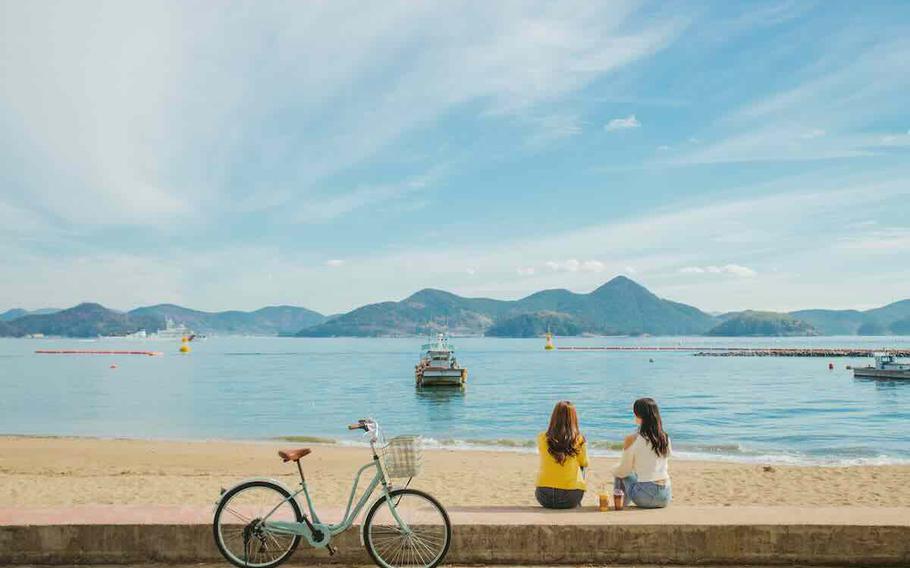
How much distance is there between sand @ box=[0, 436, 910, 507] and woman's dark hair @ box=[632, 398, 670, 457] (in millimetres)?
5336

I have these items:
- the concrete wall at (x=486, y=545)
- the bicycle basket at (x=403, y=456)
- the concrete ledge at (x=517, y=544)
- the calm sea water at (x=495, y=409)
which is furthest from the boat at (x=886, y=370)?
the bicycle basket at (x=403, y=456)

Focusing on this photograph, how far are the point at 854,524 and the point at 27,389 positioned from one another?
2865 inches

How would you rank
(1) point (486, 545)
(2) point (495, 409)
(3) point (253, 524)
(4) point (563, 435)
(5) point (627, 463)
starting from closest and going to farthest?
(3) point (253, 524), (1) point (486, 545), (4) point (563, 435), (5) point (627, 463), (2) point (495, 409)

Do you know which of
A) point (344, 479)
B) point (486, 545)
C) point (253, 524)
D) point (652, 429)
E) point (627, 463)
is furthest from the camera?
point (344, 479)

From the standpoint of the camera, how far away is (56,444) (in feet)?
92.6

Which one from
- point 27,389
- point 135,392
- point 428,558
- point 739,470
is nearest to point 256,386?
point 135,392

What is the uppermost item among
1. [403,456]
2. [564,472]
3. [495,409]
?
[403,456]

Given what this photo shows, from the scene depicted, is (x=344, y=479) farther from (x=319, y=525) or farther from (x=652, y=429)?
(x=319, y=525)

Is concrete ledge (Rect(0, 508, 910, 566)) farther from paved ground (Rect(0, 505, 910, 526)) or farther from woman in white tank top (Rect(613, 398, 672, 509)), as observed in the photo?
woman in white tank top (Rect(613, 398, 672, 509))

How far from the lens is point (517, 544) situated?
21.3 feet

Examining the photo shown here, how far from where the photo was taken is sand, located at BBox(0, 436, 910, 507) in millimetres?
13570

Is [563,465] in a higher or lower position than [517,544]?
higher

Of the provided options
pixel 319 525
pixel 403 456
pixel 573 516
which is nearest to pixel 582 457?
pixel 573 516

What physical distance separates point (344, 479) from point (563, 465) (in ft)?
33.2
